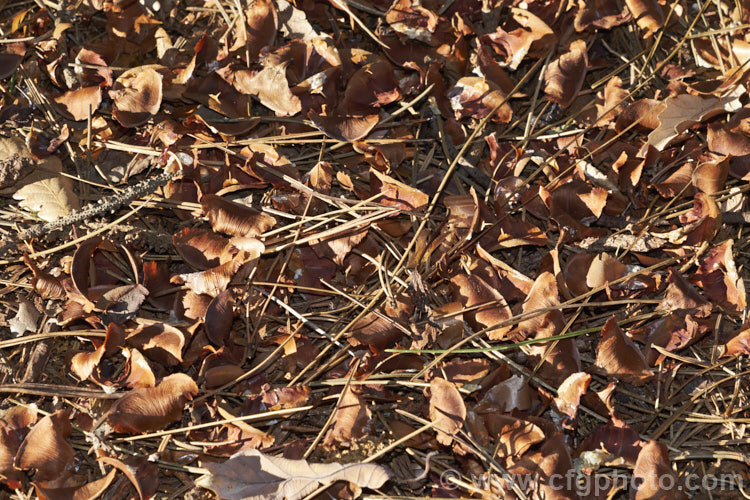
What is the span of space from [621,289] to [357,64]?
3.19 feet

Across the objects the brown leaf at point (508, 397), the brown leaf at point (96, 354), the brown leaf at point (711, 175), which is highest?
the brown leaf at point (711, 175)

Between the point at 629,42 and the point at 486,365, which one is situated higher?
the point at 629,42

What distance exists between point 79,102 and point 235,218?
64 centimetres

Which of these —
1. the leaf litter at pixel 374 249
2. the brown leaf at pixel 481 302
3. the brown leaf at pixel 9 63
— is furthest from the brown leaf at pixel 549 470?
the brown leaf at pixel 9 63

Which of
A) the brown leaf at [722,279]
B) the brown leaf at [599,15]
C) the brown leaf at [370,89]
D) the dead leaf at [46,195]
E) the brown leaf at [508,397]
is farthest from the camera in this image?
the brown leaf at [599,15]

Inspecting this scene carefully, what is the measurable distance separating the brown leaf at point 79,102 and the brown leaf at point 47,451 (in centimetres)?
86

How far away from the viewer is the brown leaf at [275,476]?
4.22 ft

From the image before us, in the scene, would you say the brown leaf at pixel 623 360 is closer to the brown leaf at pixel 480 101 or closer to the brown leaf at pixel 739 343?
the brown leaf at pixel 739 343

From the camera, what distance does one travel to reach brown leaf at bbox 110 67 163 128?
172 cm

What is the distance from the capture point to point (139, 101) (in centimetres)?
173

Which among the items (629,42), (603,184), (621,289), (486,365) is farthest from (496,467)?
(629,42)

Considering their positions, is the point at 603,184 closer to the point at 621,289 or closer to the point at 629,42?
the point at 621,289

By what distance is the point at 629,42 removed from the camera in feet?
6.35

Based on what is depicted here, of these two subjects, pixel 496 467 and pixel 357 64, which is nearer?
pixel 496 467
